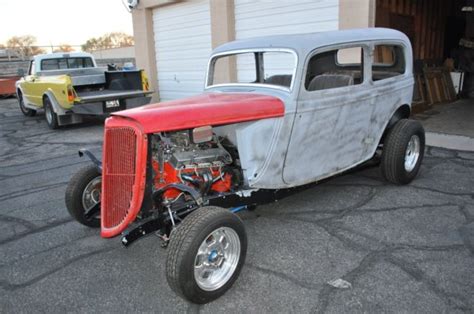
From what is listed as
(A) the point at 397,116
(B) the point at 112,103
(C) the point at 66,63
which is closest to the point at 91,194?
(A) the point at 397,116

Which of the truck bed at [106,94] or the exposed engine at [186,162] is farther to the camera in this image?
the truck bed at [106,94]

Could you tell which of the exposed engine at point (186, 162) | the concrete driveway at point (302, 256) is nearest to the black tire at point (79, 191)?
the concrete driveway at point (302, 256)

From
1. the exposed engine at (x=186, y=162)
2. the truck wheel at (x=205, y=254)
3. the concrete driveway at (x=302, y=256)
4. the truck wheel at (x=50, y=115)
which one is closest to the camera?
the truck wheel at (x=205, y=254)

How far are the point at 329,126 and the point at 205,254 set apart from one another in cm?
188

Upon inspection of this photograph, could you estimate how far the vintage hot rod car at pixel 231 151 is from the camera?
2994mm

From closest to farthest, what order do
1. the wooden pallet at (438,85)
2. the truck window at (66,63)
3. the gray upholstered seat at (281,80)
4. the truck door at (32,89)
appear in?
the gray upholstered seat at (281,80)
the wooden pallet at (438,85)
the truck door at (32,89)
the truck window at (66,63)

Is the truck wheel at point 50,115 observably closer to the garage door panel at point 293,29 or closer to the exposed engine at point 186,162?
the garage door panel at point 293,29

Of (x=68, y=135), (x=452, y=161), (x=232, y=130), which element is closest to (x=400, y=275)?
(x=232, y=130)

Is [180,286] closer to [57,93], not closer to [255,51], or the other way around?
[255,51]

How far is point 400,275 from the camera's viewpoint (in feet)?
10.2

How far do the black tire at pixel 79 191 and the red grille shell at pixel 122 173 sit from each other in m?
0.64

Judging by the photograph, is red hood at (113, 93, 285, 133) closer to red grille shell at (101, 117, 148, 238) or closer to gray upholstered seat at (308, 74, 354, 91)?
red grille shell at (101, 117, 148, 238)

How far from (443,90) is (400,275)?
30.5 ft

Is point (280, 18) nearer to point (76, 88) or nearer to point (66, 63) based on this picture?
point (76, 88)
